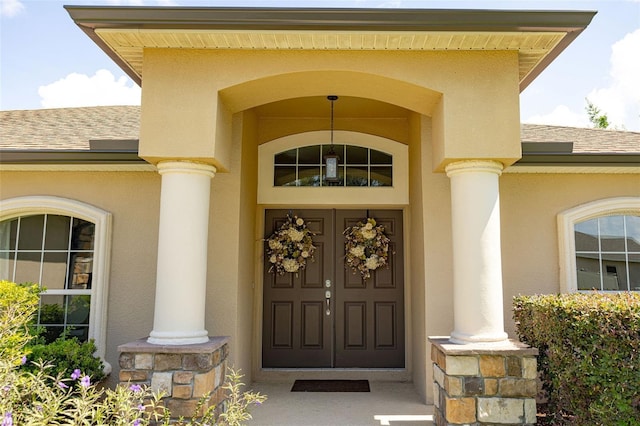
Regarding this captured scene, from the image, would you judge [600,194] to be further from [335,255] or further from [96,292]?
[96,292]

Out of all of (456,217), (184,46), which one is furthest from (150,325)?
(456,217)

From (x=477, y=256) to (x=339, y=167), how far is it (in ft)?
10.2

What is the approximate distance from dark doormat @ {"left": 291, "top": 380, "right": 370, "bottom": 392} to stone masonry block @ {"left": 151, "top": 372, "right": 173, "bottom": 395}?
94.1 inches

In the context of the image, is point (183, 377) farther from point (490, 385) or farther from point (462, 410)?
point (490, 385)

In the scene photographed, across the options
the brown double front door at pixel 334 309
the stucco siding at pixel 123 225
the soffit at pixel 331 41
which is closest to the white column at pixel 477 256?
the soffit at pixel 331 41

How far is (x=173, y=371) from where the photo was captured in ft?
14.4

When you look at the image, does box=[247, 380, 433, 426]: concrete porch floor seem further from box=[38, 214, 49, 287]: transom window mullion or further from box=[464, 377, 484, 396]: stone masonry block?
A: box=[38, 214, 49, 287]: transom window mullion

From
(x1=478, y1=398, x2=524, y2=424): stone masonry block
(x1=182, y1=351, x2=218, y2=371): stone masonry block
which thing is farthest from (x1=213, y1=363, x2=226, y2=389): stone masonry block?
(x1=478, y1=398, x2=524, y2=424): stone masonry block

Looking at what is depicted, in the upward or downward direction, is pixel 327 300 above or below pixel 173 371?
above

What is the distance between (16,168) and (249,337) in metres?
3.81

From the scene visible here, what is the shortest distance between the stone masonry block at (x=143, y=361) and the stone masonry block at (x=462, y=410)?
279 cm

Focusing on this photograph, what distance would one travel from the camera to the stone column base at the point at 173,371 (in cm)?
434

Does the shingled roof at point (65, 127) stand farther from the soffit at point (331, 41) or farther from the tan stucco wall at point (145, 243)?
the soffit at point (331, 41)

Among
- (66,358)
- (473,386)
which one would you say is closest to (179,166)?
(66,358)
